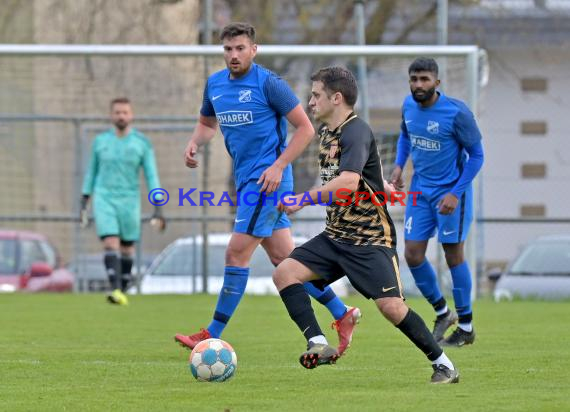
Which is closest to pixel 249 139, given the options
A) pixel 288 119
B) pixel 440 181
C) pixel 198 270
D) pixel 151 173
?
pixel 288 119

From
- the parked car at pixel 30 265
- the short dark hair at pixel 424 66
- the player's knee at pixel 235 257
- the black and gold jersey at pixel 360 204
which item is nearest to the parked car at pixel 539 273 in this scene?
the parked car at pixel 30 265

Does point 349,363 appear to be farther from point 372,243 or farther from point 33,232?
point 33,232

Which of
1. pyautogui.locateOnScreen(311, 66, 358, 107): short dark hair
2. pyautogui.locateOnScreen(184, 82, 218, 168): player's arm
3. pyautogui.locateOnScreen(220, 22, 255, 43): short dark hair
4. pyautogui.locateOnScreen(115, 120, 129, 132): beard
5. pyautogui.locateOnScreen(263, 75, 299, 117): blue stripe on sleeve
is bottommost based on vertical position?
pyautogui.locateOnScreen(115, 120, 129, 132): beard

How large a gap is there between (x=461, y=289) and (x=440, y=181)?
0.86 metres

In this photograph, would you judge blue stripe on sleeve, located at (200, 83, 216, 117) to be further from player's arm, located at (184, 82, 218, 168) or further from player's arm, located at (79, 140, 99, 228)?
player's arm, located at (79, 140, 99, 228)

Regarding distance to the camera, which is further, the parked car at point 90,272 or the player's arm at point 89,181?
the parked car at point 90,272

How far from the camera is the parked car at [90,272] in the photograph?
18.0 meters

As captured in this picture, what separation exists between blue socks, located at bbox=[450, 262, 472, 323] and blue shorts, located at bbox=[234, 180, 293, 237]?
6.09ft

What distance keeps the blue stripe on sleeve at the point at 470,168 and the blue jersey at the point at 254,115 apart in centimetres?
154

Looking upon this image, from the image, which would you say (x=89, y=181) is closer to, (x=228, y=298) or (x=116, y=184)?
(x=116, y=184)

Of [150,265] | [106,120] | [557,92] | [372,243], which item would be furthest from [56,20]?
[372,243]

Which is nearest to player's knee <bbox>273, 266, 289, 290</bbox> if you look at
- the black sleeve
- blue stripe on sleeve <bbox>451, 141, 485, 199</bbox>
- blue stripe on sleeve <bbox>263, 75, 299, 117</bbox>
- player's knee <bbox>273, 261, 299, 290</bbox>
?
player's knee <bbox>273, 261, 299, 290</bbox>

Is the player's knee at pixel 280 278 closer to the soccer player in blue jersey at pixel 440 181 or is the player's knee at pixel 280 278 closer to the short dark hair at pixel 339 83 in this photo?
the short dark hair at pixel 339 83

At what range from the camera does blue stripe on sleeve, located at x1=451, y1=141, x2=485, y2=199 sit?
9.81 meters
